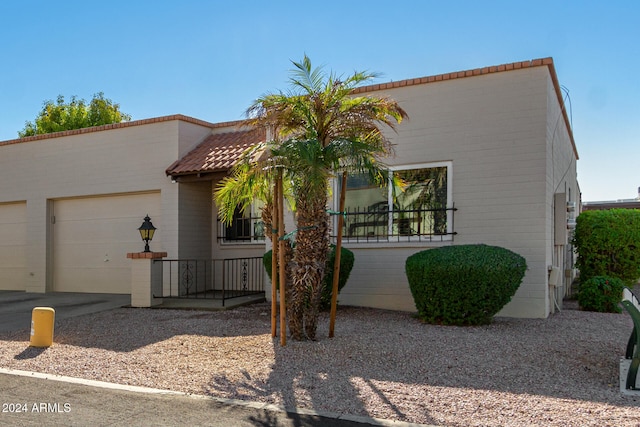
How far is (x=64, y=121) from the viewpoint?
973 inches

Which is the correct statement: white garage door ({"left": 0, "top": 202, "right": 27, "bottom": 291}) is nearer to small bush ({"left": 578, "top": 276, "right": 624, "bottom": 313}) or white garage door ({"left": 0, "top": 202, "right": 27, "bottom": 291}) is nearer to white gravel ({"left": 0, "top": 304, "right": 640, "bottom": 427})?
white gravel ({"left": 0, "top": 304, "right": 640, "bottom": 427})

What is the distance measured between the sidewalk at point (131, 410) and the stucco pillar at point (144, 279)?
527cm

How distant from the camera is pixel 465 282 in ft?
27.2

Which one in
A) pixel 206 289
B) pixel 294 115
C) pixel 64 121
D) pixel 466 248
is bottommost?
pixel 206 289

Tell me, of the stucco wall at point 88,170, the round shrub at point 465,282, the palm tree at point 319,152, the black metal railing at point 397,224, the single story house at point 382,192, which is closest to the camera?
the palm tree at point 319,152

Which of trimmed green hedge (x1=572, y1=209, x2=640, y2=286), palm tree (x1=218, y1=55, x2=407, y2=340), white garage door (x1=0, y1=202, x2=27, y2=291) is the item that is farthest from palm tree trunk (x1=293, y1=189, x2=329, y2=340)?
white garage door (x1=0, y1=202, x2=27, y2=291)

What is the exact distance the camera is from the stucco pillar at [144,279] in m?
11.2

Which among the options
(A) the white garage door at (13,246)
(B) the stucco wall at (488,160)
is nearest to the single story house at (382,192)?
(B) the stucco wall at (488,160)

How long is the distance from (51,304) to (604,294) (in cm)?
1119

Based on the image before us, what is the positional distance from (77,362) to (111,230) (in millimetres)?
7825

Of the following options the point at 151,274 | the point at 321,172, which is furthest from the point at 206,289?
the point at 321,172

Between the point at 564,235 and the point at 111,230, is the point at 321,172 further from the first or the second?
the point at 111,230

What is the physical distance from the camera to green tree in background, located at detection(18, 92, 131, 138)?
971 inches

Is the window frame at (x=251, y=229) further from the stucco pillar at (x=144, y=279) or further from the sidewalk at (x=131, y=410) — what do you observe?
the sidewalk at (x=131, y=410)
